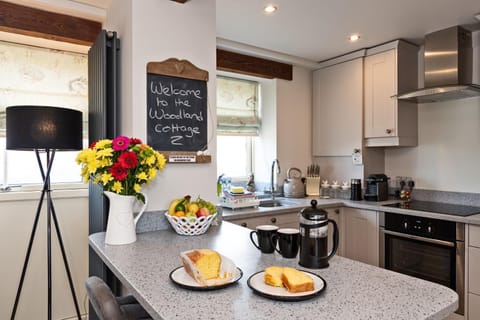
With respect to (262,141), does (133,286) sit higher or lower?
lower

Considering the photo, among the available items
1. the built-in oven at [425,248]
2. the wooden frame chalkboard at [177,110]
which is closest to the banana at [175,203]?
the wooden frame chalkboard at [177,110]

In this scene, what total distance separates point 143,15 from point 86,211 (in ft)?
5.42

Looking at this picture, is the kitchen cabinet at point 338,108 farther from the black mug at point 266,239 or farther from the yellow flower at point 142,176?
the yellow flower at point 142,176

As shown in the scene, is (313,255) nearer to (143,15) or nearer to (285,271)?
(285,271)

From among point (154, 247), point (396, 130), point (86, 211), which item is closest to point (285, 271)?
point (154, 247)

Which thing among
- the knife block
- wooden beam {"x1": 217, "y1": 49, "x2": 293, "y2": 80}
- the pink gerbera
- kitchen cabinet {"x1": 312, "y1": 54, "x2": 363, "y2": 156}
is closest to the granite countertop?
the knife block

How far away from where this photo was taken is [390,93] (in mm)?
3076

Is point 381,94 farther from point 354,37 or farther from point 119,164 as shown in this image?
point 119,164

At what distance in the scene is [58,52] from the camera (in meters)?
2.60

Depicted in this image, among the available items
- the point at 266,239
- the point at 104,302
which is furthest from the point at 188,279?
the point at 266,239

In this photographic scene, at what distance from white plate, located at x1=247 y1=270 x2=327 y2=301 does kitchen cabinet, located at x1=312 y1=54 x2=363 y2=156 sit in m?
2.60

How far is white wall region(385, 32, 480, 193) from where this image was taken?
9.30 feet

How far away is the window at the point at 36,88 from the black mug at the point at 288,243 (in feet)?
7.01

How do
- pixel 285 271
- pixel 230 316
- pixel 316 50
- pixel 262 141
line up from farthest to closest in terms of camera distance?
pixel 262 141 < pixel 316 50 < pixel 285 271 < pixel 230 316
